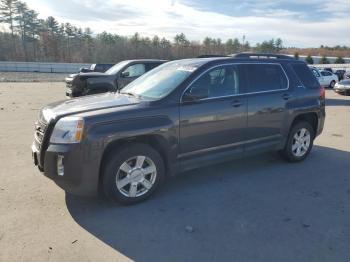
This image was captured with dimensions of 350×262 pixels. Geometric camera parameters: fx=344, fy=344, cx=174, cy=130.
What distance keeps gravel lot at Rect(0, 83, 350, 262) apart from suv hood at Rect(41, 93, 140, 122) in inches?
44.6

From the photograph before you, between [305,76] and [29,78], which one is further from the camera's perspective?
[29,78]

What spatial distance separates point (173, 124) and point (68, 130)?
1333 mm

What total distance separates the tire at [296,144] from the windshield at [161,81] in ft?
7.86

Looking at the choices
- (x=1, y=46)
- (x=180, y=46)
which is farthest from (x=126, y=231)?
(x=180, y=46)

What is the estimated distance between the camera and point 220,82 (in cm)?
512

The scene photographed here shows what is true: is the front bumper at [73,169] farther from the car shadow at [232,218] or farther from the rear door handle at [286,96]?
the rear door handle at [286,96]

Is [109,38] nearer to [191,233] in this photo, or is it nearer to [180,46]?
[180,46]

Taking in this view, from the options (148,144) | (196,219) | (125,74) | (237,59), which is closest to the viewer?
(196,219)

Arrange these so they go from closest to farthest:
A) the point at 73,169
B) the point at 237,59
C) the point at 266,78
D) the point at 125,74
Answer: the point at 73,169 < the point at 237,59 < the point at 266,78 < the point at 125,74

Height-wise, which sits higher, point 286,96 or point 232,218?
point 286,96

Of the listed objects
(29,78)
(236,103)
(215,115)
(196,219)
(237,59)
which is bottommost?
(196,219)

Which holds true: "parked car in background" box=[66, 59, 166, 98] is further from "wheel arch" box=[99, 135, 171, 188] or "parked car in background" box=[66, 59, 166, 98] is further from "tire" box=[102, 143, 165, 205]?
"tire" box=[102, 143, 165, 205]

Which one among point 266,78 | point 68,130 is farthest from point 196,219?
point 266,78

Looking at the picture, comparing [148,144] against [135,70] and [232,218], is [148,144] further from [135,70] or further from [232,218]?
[135,70]
